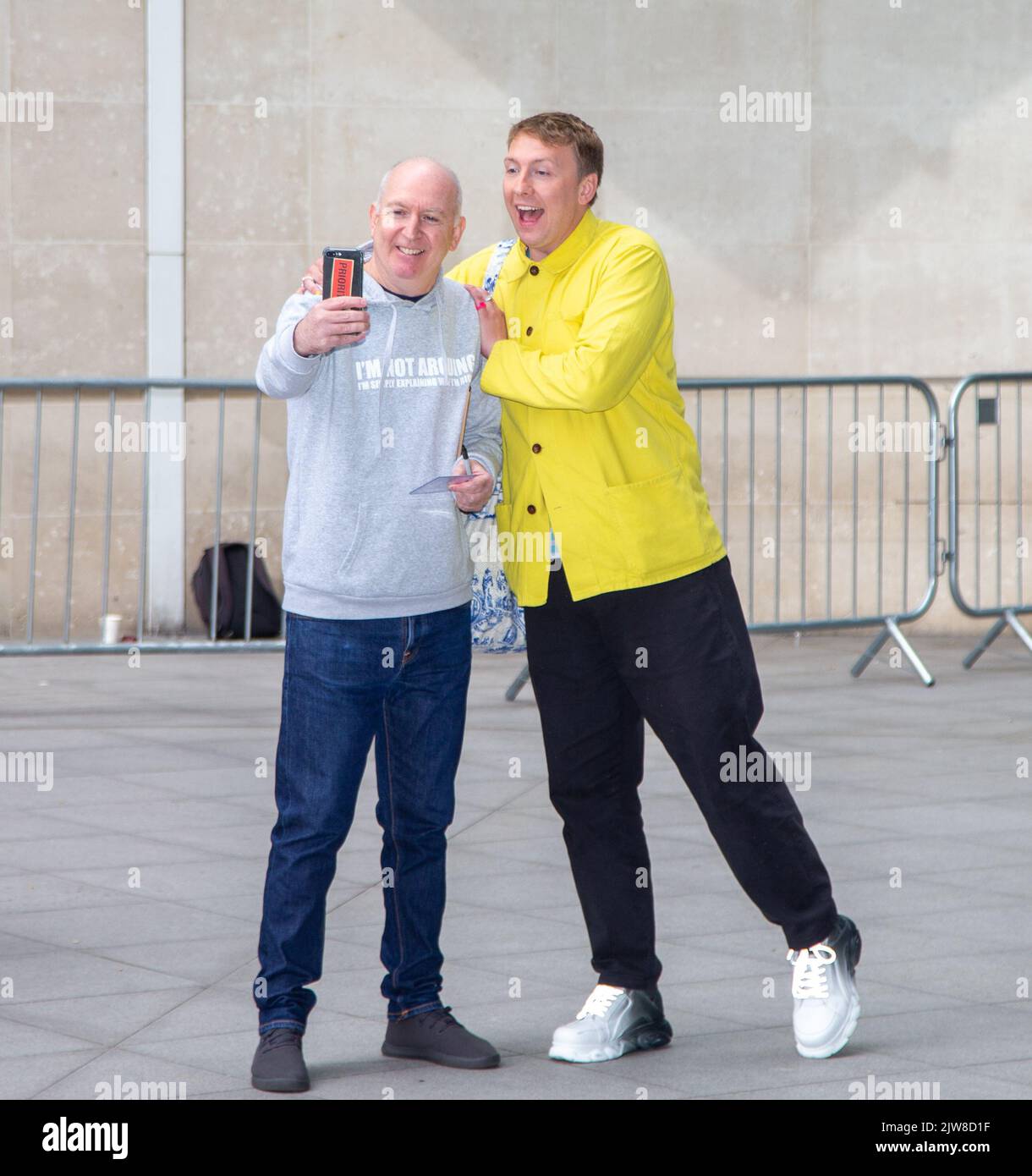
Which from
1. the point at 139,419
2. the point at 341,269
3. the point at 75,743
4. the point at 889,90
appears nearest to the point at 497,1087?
the point at 341,269

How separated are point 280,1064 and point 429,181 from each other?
1826 mm

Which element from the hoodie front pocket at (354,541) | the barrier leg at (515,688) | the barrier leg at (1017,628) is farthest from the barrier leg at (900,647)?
the hoodie front pocket at (354,541)

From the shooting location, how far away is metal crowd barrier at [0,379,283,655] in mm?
8648

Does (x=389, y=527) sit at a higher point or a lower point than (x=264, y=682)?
higher

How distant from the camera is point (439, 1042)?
398 centimetres

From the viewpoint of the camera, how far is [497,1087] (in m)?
3.86

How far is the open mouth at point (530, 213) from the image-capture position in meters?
3.92

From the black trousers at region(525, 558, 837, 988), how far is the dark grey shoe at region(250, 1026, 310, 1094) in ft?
2.41

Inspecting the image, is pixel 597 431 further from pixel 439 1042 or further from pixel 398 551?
pixel 439 1042

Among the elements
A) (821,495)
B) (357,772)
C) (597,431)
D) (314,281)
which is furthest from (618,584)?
(821,495)

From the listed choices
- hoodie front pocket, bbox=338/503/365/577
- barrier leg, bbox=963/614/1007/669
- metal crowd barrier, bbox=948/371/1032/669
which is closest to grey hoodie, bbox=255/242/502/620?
hoodie front pocket, bbox=338/503/365/577
